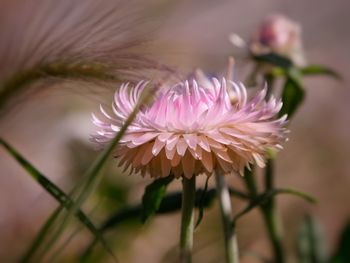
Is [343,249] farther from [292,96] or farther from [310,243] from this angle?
[292,96]

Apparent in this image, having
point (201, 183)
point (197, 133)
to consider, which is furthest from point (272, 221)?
point (201, 183)

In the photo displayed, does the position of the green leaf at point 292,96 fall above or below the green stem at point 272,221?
above

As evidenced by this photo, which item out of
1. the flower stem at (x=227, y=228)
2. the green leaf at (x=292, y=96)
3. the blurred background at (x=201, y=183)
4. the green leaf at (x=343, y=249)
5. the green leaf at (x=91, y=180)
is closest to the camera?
the green leaf at (x=91, y=180)

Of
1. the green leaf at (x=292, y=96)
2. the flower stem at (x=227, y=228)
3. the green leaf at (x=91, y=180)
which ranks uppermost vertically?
the green leaf at (x=91, y=180)

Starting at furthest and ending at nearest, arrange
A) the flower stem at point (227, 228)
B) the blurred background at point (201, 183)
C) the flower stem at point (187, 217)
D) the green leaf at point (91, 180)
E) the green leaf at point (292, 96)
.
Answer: the blurred background at point (201, 183) → the green leaf at point (292, 96) → the flower stem at point (227, 228) → the flower stem at point (187, 217) → the green leaf at point (91, 180)

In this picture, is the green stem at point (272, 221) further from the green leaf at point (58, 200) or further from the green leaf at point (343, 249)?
the green leaf at point (58, 200)

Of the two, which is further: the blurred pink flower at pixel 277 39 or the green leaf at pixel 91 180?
the blurred pink flower at pixel 277 39

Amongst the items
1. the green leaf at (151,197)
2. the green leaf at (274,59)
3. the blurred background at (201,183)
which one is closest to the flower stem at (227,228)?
the green leaf at (151,197)
